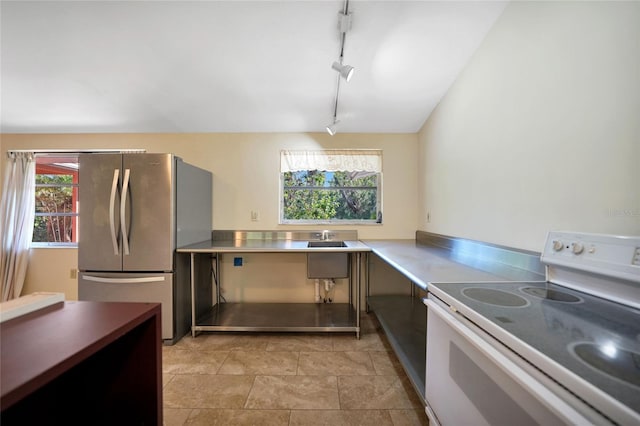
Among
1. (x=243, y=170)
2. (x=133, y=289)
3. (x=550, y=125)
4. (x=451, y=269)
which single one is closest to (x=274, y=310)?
(x=133, y=289)

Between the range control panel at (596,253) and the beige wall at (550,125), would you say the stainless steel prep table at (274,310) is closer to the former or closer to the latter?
the beige wall at (550,125)

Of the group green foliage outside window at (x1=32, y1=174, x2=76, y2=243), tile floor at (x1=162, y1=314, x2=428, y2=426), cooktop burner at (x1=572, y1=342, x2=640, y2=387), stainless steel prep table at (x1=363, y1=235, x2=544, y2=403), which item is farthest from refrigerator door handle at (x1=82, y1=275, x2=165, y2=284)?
cooktop burner at (x1=572, y1=342, x2=640, y2=387)

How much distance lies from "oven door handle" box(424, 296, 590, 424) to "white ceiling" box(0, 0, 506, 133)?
187cm

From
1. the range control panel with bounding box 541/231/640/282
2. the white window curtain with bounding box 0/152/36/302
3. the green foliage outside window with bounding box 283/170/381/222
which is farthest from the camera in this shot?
the green foliage outside window with bounding box 283/170/381/222

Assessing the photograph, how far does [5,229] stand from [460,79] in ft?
16.4

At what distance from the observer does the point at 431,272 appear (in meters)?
1.29

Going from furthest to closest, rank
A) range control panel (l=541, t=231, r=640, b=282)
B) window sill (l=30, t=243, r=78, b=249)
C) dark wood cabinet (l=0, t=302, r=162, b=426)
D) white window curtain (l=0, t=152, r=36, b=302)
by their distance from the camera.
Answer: window sill (l=30, t=243, r=78, b=249) < white window curtain (l=0, t=152, r=36, b=302) < range control panel (l=541, t=231, r=640, b=282) < dark wood cabinet (l=0, t=302, r=162, b=426)

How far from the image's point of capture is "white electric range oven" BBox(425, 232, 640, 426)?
1.53ft

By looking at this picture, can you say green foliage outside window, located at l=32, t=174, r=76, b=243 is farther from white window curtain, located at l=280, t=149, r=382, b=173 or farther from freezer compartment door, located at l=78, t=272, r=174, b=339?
white window curtain, located at l=280, t=149, r=382, b=173

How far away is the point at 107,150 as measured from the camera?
277 centimetres

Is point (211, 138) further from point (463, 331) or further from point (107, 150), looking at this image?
point (463, 331)

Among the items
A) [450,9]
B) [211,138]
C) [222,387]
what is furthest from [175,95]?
[222,387]

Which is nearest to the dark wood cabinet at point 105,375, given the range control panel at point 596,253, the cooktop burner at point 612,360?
the cooktop burner at point 612,360

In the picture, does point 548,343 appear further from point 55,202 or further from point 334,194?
point 55,202
